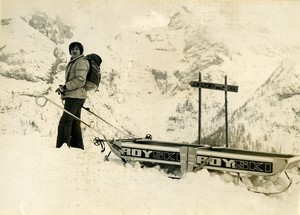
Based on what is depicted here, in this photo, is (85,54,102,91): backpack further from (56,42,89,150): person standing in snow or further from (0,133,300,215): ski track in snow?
(0,133,300,215): ski track in snow

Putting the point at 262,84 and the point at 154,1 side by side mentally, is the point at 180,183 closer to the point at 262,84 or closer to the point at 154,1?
the point at 262,84

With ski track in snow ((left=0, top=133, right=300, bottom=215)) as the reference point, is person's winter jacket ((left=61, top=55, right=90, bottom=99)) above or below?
above

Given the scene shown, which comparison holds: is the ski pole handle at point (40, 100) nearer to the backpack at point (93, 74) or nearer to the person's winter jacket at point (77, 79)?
the person's winter jacket at point (77, 79)

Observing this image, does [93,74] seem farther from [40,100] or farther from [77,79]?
[40,100]

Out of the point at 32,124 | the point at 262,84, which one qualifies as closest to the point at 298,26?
the point at 262,84

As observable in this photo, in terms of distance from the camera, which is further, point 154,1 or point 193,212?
point 154,1

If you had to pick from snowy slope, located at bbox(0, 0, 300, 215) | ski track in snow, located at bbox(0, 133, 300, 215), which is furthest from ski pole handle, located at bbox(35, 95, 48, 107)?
ski track in snow, located at bbox(0, 133, 300, 215)

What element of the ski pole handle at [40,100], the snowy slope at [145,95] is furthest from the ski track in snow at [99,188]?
the ski pole handle at [40,100]
